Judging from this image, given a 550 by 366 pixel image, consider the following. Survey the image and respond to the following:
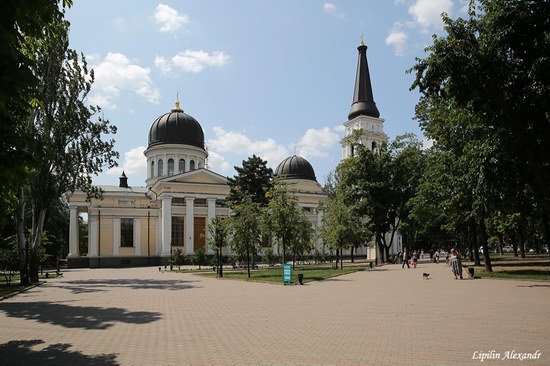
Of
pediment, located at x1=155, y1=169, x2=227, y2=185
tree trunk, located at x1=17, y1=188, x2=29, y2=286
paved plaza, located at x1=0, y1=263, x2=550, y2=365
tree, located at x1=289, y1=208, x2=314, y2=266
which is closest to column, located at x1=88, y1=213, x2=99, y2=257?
pediment, located at x1=155, y1=169, x2=227, y2=185

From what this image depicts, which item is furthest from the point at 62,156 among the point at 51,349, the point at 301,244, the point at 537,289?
the point at 537,289

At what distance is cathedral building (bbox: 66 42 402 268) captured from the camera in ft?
189

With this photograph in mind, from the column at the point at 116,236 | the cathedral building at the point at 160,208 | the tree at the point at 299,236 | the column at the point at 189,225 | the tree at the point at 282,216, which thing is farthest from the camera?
the column at the point at 189,225

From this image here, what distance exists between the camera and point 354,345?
8883mm

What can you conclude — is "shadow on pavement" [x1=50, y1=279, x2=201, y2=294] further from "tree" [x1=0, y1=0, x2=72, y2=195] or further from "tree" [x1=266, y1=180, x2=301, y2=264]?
"tree" [x1=0, y1=0, x2=72, y2=195]

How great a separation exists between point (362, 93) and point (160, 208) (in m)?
36.6

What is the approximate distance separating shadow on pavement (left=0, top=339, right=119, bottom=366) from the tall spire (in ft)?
222

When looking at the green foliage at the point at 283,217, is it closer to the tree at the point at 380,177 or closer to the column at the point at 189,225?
the tree at the point at 380,177

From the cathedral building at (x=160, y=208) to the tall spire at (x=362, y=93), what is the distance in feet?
41.1

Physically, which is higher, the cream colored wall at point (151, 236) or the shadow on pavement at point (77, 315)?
the cream colored wall at point (151, 236)

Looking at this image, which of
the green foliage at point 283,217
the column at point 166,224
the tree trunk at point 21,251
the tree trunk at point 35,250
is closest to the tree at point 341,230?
the green foliage at point 283,217

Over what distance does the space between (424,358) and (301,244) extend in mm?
30493

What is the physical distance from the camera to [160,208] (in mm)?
60750

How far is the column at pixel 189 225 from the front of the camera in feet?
193
